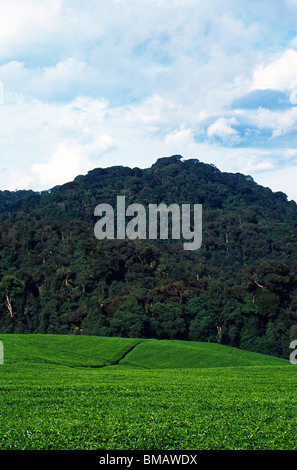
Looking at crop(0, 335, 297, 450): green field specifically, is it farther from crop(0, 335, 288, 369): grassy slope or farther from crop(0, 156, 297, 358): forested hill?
crop(0, 156, 297, 358): forested hill

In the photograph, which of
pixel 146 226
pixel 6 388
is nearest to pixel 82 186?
pixel 146 226

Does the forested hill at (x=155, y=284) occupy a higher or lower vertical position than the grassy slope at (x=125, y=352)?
higher

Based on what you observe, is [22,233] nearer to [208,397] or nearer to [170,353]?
[170,353]

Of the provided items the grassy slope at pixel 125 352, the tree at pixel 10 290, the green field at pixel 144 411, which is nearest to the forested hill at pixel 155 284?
the tree at pixel 10 290

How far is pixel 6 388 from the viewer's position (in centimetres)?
1770

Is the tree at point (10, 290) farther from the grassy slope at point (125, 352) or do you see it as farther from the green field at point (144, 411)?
the green field at point (144, 411)

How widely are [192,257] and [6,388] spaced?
8359 centimetres
